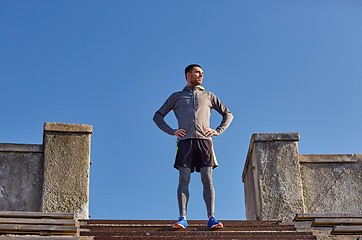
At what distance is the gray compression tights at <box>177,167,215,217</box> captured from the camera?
297 inches

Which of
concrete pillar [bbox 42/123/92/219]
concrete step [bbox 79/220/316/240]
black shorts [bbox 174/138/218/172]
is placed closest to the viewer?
concrete step [bbox 79/220/316/240]

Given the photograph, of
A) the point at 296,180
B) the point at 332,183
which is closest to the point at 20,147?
the point at 296,180

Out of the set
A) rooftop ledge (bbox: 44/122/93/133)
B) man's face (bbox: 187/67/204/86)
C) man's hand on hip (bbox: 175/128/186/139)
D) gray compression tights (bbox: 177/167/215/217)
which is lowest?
gray compression tights (bbox: 177/167/215/217)

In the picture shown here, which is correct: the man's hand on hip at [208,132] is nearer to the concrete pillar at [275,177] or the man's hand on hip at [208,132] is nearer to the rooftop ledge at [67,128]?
the concrete pillar at [275,177]

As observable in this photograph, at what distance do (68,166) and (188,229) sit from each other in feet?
8.97

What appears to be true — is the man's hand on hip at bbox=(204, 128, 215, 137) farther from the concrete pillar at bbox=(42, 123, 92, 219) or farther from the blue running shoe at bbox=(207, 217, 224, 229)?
the concrete pillar at bbox=(42, 123, 92, 219)

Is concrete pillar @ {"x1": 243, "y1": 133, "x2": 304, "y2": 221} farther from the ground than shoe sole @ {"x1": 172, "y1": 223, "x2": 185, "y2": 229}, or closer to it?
farther from the ground

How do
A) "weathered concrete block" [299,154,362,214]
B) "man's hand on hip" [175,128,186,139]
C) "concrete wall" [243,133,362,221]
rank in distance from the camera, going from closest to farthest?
1. "man's hand on hip" [175,128,186,139]
2. "concrete wall" [243,133,362,221]
3. "weathered concrete block" [299,154,362,214]

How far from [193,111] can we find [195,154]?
602 mm

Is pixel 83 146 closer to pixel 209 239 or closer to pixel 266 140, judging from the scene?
pixel 266 140

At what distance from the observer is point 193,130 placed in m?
7.89

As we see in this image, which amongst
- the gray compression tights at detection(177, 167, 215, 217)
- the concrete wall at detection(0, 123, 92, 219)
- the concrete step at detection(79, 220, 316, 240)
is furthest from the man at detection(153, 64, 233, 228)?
the concrete wall at detection(0, 123, 92, 219)

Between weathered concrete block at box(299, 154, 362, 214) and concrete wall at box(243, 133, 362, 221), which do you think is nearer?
concrete wall at box(243, 133, 362, 221)

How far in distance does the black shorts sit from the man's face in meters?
0.87
